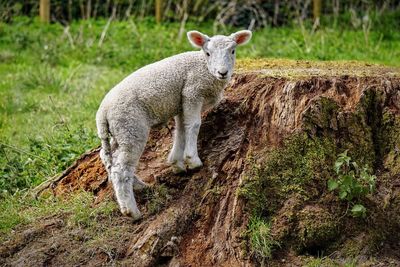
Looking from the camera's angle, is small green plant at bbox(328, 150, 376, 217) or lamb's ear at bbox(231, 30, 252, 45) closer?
small green plant at bbox(328, 150, 376, 217)

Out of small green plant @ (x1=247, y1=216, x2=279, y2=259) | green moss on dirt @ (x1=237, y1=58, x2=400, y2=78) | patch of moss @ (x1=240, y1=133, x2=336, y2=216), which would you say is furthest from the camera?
green moss on dirt @ (x1=237, y1=58, x2=400, y2=78)

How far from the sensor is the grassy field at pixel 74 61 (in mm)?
8438

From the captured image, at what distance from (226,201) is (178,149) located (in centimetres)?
58

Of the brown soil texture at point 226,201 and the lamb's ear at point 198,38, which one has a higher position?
the lamb's ear at point 198,38

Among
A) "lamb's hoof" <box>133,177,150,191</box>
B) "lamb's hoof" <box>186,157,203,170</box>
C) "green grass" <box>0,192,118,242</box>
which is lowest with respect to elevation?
"green grass" <box>0,192,118,242</box>

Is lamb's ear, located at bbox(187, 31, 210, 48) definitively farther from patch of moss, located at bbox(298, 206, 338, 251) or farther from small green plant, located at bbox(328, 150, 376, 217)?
patch of moss, located at bbox(298, 206, 338, 251)

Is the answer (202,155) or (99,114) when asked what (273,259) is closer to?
(202,155)

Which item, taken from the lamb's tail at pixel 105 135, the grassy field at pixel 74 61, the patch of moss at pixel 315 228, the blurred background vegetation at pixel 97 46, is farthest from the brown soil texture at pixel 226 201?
the grassy field at pixel 74 61

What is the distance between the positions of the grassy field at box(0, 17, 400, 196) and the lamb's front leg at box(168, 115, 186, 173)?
192cm

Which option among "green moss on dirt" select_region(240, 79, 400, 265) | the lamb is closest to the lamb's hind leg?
the lamb

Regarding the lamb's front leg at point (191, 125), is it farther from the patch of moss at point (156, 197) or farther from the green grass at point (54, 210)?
the green grass at point (54, 210)

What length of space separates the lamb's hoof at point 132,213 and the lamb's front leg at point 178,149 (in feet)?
1.60

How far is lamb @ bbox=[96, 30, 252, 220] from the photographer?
606 centimetres

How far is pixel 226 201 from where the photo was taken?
6.17 metres
